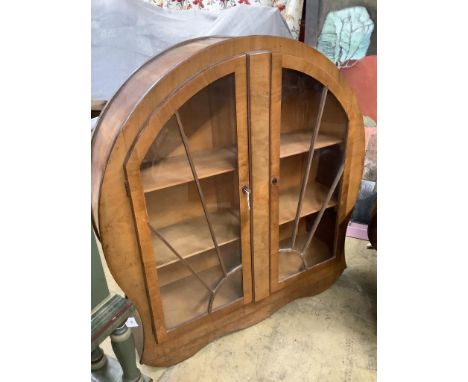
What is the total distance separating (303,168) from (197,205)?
0.43 m

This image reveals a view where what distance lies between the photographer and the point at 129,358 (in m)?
0.89

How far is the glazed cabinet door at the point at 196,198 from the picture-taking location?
0.90 m

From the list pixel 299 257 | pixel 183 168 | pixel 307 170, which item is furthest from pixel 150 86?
pixel 299 257

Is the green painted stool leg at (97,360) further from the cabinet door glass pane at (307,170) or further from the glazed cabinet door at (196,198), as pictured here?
the cabinet door glass pane at (307,170)

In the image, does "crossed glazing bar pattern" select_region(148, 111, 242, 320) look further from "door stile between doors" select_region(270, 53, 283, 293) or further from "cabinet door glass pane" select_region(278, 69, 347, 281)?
"cabinet door glass pane" select_region(278, 69, 347, 281)

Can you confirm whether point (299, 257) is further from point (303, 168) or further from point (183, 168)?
point (183, 168)

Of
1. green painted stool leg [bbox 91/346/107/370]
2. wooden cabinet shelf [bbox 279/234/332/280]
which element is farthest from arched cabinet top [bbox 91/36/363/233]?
wooden cabinet shelf [bbox 279/234/332/280]

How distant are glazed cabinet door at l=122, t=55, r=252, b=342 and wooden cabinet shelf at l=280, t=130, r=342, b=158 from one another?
0.65 feet

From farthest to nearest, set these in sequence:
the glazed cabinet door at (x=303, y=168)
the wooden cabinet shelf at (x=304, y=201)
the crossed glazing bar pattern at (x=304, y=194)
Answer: the wooden cabinet shelf at (x=304, y=201) < the crossed glazing bar pattern at (x=304, y=194) < the glazed cabinet door at (x=303, y=168)

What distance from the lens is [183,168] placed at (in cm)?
100

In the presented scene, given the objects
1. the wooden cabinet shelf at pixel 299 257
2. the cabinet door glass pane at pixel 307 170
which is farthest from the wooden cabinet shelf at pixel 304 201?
the wooden cabinet shelf at pixel 299 257

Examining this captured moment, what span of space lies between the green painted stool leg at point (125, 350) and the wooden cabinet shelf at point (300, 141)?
72 centimetres

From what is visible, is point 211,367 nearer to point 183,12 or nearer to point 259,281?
point 259,281

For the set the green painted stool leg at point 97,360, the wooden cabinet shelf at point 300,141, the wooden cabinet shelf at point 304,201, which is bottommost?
the green painted stool leg at point 97,360
